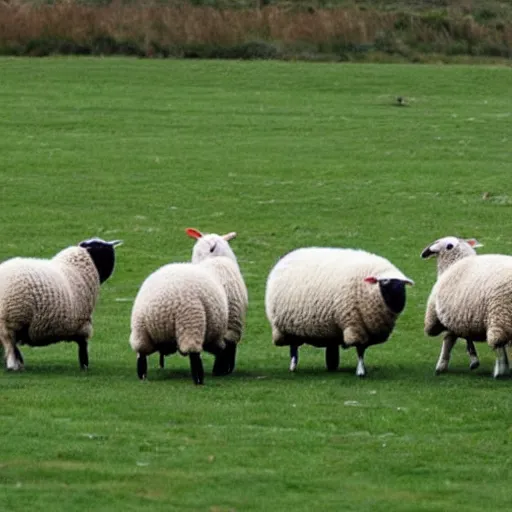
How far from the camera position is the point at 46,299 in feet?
47.3

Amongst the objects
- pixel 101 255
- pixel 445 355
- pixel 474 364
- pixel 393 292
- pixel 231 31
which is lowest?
pixel 474 364

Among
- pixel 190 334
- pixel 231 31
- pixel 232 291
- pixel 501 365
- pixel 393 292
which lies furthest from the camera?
pixel 231 31

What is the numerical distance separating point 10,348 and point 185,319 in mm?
1799

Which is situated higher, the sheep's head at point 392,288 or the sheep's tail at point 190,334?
the sheep's head at point 392,288

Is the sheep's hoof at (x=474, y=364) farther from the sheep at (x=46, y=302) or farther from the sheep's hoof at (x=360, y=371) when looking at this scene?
the sheep at (x=46, y=302)

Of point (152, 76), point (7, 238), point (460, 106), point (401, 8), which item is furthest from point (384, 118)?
point (401, 8)

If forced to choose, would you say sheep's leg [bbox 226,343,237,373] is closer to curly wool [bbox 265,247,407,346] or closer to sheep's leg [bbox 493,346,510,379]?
curly wool [bbox 265,247,407,346]

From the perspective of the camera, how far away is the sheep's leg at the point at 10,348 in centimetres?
1435

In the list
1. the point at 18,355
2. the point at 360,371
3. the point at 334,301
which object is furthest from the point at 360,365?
the point at 18,355

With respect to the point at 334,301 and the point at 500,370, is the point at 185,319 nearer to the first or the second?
the point at 334,301

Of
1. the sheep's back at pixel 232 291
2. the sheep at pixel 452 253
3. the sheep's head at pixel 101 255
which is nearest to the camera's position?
the sheep's back at pixel 232 291

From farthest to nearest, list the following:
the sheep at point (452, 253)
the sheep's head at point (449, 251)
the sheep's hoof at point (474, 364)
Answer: the sheep's head at point (449, 251) → the sheep at point (452, 253) → the sheep's hoof at point (474, 364)

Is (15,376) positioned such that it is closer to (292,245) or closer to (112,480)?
(112,480)

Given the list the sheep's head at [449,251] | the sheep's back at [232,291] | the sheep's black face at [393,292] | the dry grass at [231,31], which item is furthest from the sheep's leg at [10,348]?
the dry grass at [231,31]
